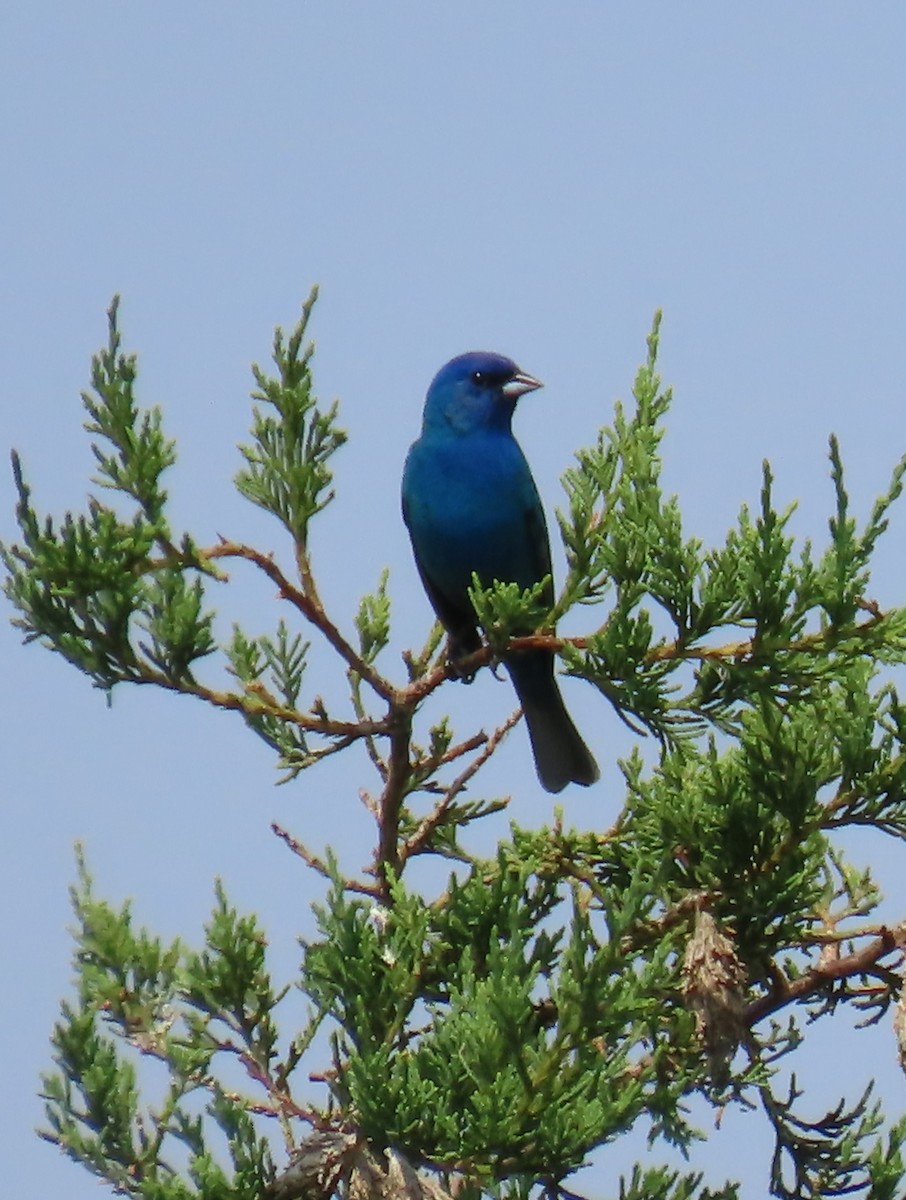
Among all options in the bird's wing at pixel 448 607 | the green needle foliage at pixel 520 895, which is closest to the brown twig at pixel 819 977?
the green needle foliage at pixel 520 895

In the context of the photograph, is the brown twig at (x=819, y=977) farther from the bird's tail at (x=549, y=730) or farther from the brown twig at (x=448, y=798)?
the bird's tail at (x=549, y=730)

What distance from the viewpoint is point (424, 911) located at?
12.4 feet

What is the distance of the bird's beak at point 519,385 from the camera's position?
6355mm

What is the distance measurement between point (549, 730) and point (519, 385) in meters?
1.21

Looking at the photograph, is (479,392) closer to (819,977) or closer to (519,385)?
(519,385)

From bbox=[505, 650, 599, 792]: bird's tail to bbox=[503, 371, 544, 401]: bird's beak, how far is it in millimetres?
929

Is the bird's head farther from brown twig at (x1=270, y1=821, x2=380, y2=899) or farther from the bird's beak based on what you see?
brown twig at (x1=270, y1=821, x2=380, y2=899)

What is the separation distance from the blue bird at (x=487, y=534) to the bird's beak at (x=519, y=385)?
28 millimetres

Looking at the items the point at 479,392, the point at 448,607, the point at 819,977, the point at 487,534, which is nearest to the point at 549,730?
the point at 448,607

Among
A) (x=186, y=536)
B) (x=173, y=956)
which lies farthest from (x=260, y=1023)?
(x=186, y=536)

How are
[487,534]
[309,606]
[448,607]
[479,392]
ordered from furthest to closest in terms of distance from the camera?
1. [479,392]
2. [448,607]
3. [487,534]
4. [309,606]

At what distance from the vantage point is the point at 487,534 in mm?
5953

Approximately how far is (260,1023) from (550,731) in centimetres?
215

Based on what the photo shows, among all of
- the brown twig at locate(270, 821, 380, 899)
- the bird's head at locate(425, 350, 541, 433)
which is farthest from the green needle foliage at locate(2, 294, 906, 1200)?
the bird's head at locate(425, 350, 541, 433)
